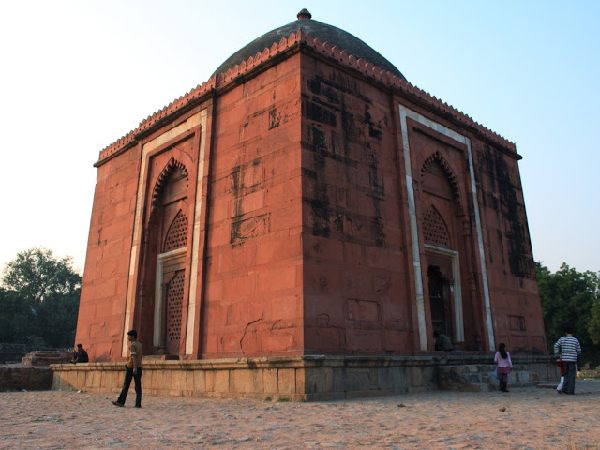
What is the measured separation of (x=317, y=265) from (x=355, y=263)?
72 cm

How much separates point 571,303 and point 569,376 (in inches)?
865

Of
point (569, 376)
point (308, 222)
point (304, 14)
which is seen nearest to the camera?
point (308, 222)

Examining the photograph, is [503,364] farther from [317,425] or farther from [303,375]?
[317,425]

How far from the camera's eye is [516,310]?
32.4 feet

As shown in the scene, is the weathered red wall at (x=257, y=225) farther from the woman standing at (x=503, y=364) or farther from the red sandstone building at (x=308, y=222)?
the woman standing at (x=503, y=364)

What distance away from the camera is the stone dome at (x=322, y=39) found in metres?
10.1

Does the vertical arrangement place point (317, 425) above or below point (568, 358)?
below

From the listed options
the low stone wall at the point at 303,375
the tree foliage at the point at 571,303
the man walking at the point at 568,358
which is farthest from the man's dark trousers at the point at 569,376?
the tree foliage at the point at 571,303

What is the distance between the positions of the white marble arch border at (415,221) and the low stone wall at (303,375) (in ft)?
2.05

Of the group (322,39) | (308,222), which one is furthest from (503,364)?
(322,39)

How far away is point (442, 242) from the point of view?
927 cm

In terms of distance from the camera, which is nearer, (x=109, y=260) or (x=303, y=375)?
(x=303, y=375)

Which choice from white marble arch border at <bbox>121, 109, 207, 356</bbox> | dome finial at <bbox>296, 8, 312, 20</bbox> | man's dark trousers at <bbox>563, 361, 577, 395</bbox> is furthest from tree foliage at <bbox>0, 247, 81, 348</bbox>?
man's dark trousers at <bbox>563, 361, 577, 395</bbox>

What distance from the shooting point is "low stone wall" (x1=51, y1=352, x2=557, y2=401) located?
566 cm
